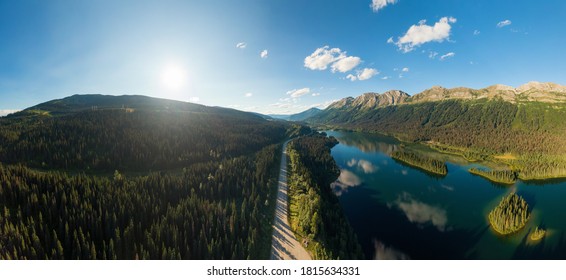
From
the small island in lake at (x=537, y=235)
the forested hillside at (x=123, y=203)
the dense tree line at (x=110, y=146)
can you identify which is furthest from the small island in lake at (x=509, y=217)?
the dense tree line at (x=110, y=146)

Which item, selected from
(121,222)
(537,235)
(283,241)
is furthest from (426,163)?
(121,222)

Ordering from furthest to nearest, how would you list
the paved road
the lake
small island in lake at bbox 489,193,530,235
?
small island in lake at bbox 489,193,530,235
the lake
the paved road

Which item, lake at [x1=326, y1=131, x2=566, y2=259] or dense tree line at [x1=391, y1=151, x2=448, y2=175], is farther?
dense tree line at [x1=391, y1=151, x2=448, y2=175]

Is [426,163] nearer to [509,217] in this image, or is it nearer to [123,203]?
[509,217]

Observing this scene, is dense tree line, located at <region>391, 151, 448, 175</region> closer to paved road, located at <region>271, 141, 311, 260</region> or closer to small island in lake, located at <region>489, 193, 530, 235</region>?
small island in lake, located at <region>489, 193, 530, 235</region>

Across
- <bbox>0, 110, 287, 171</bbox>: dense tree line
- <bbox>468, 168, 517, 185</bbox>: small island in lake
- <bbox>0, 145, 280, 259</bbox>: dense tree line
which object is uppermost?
<bbox>0, 110, 287, 171</bbox>: dense tree line

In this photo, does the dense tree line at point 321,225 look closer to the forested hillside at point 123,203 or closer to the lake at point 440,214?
the lake at point 440,214

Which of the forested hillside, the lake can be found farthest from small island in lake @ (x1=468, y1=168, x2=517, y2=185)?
the forested hillside
